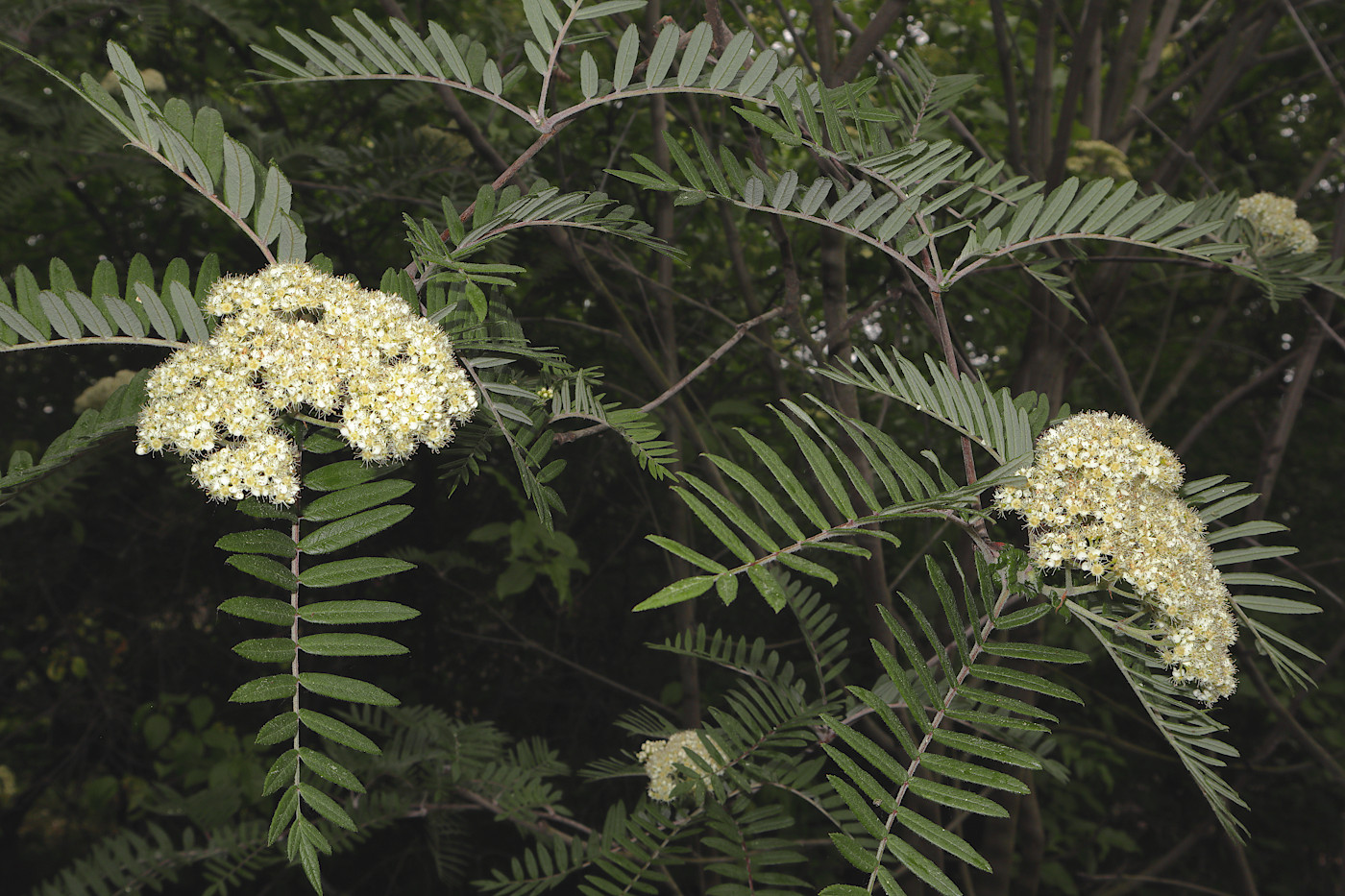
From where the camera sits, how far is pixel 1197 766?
82 cm

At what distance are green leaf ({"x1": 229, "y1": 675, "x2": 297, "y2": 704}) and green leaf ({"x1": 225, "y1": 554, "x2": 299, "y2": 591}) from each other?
7cm

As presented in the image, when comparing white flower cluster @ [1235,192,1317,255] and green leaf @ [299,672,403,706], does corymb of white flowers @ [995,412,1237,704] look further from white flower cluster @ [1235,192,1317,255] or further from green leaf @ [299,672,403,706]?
white flower cluster @ [1235,192,1317,255]

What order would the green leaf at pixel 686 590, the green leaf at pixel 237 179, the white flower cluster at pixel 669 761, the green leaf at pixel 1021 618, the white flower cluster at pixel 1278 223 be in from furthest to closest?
the white flower cluster at pixel 1278 223 → the white flower cluster at pixel 669 761 → the green leaf at pixel 237 179 → the green leaf at pixel 1021 618 → the green leaf at pixel 686 590

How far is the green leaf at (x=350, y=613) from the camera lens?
66 cm

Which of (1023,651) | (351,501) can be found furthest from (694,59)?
(1023,651)

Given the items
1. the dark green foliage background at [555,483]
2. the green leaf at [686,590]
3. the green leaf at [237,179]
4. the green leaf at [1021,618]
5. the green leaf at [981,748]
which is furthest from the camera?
the dark green foliage background at [555,483]

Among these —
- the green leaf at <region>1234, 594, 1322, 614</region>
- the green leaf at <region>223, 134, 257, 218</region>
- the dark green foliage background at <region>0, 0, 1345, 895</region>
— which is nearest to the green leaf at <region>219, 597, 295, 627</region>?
the green leaf at <region>223, 134, 257, 218</region>

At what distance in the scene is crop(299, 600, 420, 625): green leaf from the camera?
0.66 metres

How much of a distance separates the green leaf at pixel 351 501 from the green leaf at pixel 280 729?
0.17m

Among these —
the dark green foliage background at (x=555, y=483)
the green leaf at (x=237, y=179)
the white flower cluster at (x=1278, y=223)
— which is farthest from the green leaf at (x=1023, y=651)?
the dark green foliage background at (x=555, y=483)

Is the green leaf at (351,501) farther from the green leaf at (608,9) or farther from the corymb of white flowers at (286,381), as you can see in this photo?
the green leaf at (608,9)

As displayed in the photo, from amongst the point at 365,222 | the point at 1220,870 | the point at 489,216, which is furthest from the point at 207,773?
the point at 1220,870

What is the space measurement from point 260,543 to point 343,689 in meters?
0.15

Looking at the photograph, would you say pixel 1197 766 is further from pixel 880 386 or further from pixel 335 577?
pixel 335 577
